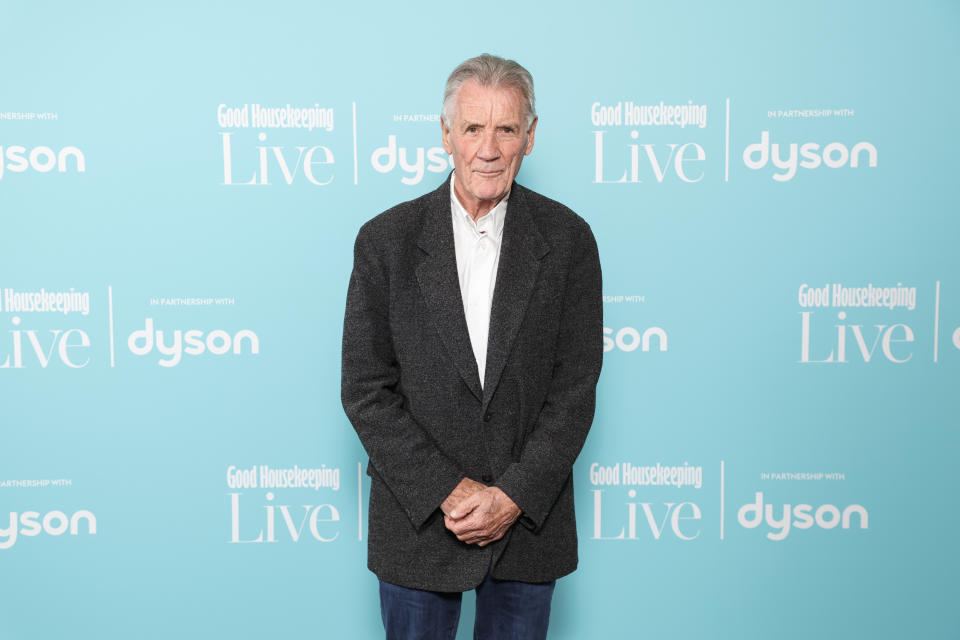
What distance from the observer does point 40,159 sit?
2.24 metres

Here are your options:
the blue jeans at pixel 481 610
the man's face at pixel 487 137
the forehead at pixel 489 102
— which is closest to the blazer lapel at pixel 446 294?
the man's face at pixel 487 137

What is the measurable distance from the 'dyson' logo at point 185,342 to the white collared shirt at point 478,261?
0.86 meters

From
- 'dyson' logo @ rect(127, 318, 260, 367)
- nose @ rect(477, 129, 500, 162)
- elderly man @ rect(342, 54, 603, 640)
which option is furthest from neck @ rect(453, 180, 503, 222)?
'dyson' logo @ rect(127, 318, 260, 367)

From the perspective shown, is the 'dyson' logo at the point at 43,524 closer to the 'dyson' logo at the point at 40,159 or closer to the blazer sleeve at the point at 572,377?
the 'dyson' logo at the point at 40,159

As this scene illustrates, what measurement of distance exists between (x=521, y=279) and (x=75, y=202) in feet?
4.40

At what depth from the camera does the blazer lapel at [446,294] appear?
62.7 inches

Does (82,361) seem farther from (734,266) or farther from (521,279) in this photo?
(734,266)

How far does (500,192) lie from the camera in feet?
5.35

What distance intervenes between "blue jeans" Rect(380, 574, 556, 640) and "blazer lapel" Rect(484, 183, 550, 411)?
1.32 feet

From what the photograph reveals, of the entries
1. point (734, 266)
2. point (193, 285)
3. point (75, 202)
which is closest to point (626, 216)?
point (734, 266)

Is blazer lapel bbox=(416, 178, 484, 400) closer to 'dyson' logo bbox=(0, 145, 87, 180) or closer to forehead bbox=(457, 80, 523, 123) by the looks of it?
forehead bbox=(457, 80, 523, 123)

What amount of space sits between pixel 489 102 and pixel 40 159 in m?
1.35

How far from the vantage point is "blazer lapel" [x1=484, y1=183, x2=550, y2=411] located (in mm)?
1597

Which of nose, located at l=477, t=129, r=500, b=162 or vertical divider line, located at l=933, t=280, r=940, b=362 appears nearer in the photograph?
nose, located at l=477, t=129, r=500, b=162
